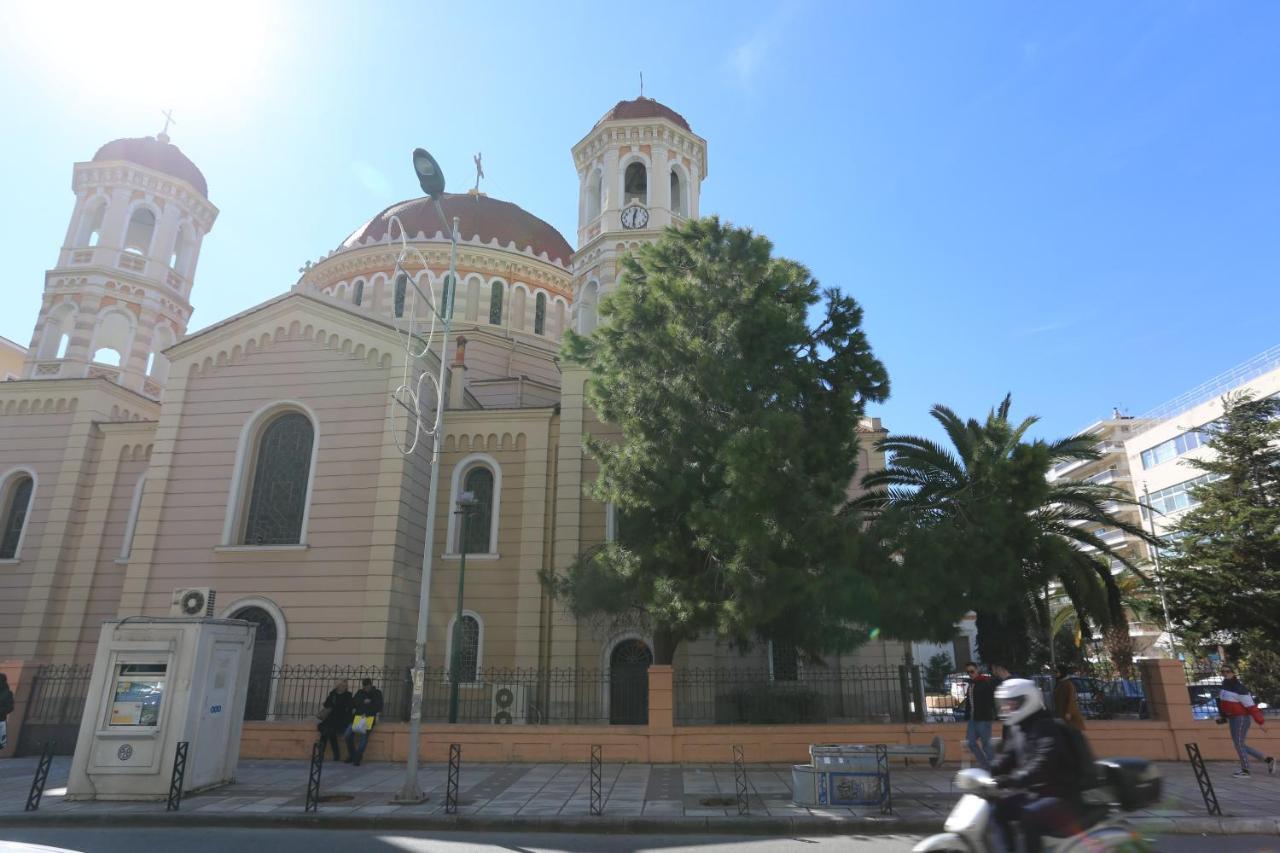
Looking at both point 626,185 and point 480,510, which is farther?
point 626,185

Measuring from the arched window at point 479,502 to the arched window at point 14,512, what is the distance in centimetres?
1237

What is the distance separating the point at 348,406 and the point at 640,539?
909 centimetres

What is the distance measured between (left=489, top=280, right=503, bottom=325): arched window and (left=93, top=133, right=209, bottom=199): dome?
1145 cm

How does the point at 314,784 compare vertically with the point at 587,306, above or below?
below

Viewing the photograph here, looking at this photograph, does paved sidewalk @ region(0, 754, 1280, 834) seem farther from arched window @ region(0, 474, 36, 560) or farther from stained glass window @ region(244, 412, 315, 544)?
arched window @ region(0, 474, 36, 560)

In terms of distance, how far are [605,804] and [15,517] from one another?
21.4 m

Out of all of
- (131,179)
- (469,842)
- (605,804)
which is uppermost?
(131,179)

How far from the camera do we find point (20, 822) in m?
9.30

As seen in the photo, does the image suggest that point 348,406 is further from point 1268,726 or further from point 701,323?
point 1268,726

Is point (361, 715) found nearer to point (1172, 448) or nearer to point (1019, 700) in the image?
point (1019, 700)

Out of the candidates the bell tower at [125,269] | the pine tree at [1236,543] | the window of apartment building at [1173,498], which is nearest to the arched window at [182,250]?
the bell tower at [125,269]

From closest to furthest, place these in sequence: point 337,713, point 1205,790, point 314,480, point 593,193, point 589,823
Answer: point 589,823 < point 1205,790 < point 337,713 < point 314,480 < point 593,193

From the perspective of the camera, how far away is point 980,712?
10773mm

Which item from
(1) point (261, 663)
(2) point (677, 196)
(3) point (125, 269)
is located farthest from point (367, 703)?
(3) point (125, 269)
